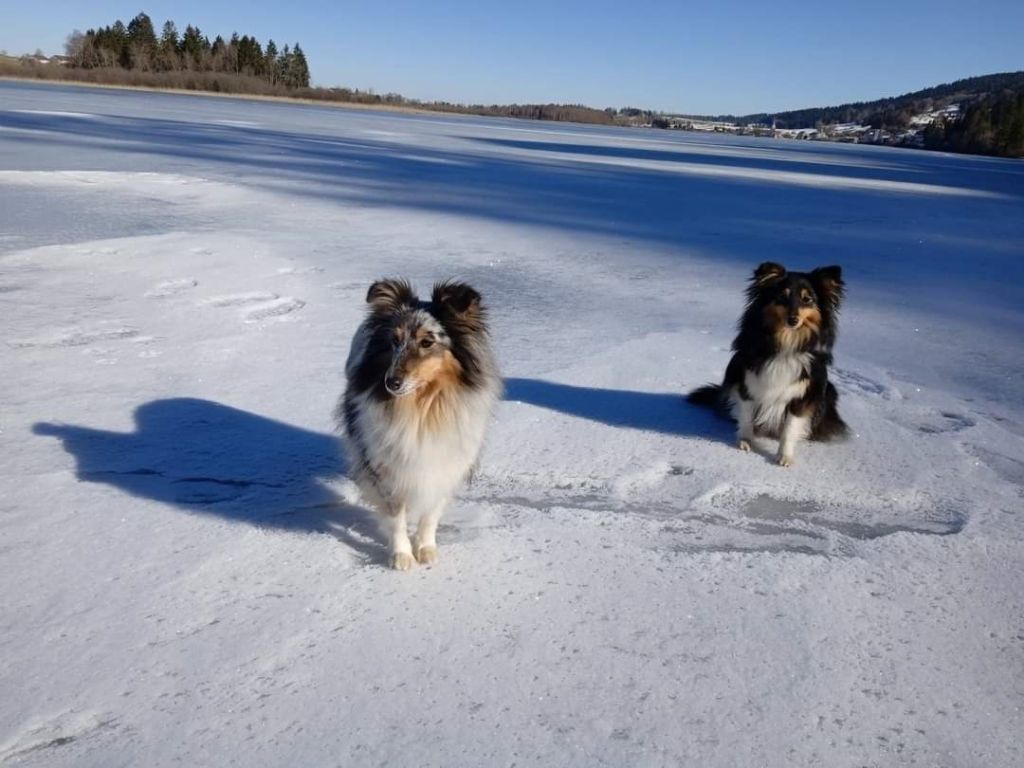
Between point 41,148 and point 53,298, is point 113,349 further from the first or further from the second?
point 41,148

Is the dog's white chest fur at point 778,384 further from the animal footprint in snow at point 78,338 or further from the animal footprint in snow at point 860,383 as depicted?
the animal footprint in snow at point 78,338

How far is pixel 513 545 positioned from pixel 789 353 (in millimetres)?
1912

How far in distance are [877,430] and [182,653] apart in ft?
12.4

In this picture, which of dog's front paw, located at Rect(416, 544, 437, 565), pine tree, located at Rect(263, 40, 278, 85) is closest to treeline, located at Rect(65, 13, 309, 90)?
pine tree, located at Rect(263, 40, 278, 85)

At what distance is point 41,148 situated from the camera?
587 inches

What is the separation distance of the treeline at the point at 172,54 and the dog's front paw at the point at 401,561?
3239 inches

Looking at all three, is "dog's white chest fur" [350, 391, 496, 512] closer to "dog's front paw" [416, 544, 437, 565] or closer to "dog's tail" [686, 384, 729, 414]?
"dog's front paw" [416, 544, 437, 565]

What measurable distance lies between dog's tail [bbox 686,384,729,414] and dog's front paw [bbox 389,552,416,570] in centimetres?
235

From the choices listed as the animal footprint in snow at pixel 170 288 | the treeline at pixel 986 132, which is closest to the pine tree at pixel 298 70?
the treeline at pixel 986 132

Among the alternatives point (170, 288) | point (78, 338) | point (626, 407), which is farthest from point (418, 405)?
point (170, 288)

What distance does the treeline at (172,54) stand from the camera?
241 ft

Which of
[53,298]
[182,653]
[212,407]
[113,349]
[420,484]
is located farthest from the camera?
[53,298]

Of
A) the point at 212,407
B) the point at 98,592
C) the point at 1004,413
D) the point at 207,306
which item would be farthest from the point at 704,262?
the point at 98,592

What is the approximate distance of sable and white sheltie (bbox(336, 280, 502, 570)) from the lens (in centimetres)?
277
